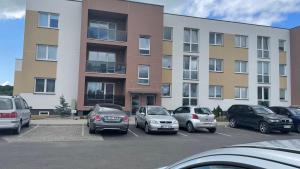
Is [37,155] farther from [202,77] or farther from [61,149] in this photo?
[202,77]

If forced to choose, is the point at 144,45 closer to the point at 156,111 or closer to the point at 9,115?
the point at 156,111

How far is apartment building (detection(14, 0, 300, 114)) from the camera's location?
2778 cm

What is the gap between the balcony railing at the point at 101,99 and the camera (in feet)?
91.7

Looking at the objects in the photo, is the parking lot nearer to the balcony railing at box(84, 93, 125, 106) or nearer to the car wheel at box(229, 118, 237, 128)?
the car wheel at box(229, 118, 237, 128)

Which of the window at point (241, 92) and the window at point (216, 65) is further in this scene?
the window at point (241, 92)

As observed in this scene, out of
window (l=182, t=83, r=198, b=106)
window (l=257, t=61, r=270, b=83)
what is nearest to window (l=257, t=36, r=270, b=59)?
window (l=257, t=61, r=270, b=83)

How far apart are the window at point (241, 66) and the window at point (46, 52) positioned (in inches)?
758

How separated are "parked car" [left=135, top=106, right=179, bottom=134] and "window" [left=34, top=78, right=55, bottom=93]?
40.6ft

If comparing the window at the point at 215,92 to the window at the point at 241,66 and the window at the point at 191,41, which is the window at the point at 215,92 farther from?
the window at the point at 191,41

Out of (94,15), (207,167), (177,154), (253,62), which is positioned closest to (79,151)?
(177,154)

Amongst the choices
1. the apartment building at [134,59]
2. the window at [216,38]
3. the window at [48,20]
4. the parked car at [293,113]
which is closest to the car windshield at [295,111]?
the parked car at [293,113]


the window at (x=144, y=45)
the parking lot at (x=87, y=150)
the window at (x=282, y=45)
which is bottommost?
the parking lot at (x=87, y=150)

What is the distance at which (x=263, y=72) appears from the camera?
3550 centimetres

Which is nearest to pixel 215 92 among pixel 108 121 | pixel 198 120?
pixel 198 120
